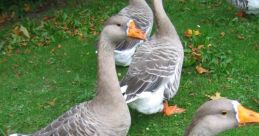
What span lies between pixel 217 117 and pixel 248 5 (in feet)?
16.9

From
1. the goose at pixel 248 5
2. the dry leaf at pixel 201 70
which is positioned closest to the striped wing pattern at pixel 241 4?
the goose at pixel 248 5

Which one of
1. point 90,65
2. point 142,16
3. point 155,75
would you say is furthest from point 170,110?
point 142,16

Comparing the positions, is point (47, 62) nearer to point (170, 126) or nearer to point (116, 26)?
point (170, 126)

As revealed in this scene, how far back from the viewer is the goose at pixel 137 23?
7027mm

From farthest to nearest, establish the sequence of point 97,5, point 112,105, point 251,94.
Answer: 1. point 97,5
2. point 251,94
3. point 112,105

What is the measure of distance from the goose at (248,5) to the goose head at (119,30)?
402cm

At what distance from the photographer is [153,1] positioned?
6.66 metres

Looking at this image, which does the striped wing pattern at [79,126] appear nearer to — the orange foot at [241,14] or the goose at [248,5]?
the goose at [248,5]

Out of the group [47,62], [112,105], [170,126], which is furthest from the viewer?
[47,62]

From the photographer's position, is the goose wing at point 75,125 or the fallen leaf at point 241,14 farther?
the fallen leaf at point 241,14

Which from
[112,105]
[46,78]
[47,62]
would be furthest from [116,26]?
[47,62]

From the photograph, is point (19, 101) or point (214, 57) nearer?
point (19, 101)

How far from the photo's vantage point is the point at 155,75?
19.0ft

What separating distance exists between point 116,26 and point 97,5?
5230 millimetres
